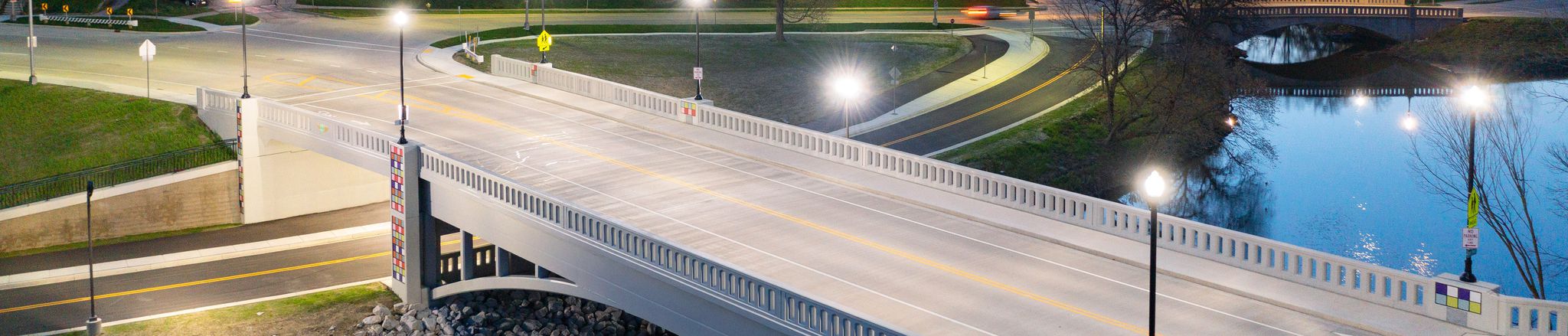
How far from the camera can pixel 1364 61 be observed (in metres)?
91.2

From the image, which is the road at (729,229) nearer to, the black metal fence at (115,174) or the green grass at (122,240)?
the black metal fence at (115,174)

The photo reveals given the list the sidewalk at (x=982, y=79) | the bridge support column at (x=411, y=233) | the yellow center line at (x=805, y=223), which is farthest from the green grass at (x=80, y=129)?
the sidewalk at (x=982, y=79)

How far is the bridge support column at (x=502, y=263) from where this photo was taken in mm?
36531

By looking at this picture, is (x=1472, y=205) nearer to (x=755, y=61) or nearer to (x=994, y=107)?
(x=994, y=107)

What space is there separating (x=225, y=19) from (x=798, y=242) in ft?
187

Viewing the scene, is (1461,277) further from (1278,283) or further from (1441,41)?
(1441,41)

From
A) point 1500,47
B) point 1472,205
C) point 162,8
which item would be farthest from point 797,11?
point 1472,205

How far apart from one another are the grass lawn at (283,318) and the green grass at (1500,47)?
62632mm

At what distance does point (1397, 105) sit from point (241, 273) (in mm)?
58675

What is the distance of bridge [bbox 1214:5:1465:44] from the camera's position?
89250mm

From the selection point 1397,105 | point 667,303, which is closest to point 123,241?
point 667,303

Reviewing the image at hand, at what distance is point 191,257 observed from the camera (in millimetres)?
43938

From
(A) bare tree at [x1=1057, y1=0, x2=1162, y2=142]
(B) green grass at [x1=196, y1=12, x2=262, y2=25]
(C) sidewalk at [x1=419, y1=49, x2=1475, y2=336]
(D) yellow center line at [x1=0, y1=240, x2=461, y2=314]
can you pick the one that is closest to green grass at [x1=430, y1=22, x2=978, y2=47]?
(B) green grass at [x1=196, y1=12, x2=262, y2=25]

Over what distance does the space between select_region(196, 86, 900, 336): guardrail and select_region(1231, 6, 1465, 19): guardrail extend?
64.9 meters
